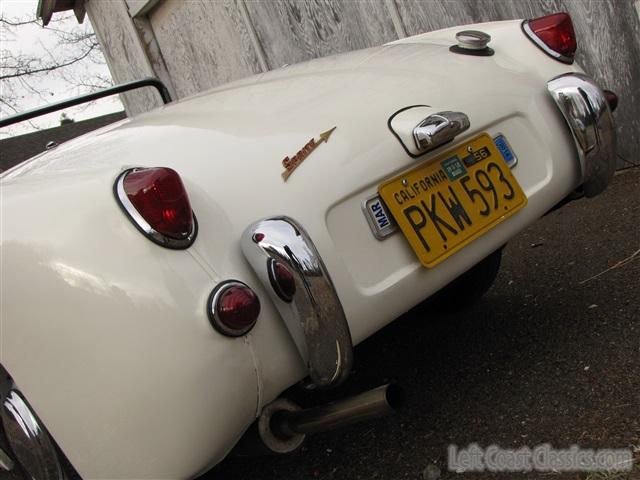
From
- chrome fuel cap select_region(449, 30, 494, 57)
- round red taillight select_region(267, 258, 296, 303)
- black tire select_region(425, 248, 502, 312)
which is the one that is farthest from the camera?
black tire select_region(425, 248, 502, 312)

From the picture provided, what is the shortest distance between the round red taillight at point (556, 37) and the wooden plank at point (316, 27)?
93.7 inches

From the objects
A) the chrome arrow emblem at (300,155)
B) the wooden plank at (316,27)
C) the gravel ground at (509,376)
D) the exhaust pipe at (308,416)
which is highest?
the wooden plank at (316,27)

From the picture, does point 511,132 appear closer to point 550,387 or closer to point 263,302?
point 550,387

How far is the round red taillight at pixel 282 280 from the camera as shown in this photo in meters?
1.55

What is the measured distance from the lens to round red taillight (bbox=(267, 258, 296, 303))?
5.09ft

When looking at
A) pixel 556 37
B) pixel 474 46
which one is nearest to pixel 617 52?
pixel 556 37

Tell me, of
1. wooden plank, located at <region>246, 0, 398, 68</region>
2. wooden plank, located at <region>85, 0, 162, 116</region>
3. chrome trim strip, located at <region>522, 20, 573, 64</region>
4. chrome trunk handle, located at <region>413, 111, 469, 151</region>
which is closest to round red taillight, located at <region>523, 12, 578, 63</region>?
chrome trim strip, located at <region>522, 20, 573, 64</region>

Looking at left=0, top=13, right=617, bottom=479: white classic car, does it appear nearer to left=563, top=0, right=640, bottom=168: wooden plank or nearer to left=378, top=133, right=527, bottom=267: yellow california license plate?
left=378, top=133, right=527, bottom=267: yellow california license plate

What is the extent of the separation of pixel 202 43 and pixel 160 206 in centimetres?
578

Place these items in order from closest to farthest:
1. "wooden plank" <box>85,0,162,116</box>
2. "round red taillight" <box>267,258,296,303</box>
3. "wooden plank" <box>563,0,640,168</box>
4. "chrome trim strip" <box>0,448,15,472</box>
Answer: "round red taillight" <box>267,258,296,303</box> < "chrome trim strip" <box>0,448,15,472</box> < "wooden plank" <box>563,0,640,168</box> < "wooden plank" <box>85,0,162,116</box>

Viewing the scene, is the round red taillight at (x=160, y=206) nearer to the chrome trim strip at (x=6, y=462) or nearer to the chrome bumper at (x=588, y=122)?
the chrome trim strip at (x=6, y=462)

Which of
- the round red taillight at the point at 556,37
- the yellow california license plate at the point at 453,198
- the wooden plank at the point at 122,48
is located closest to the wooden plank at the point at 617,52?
the round red taillight at the point at 556,37

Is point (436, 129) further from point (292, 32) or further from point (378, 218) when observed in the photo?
point (292, 32)

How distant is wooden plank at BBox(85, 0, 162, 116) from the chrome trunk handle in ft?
22.0
